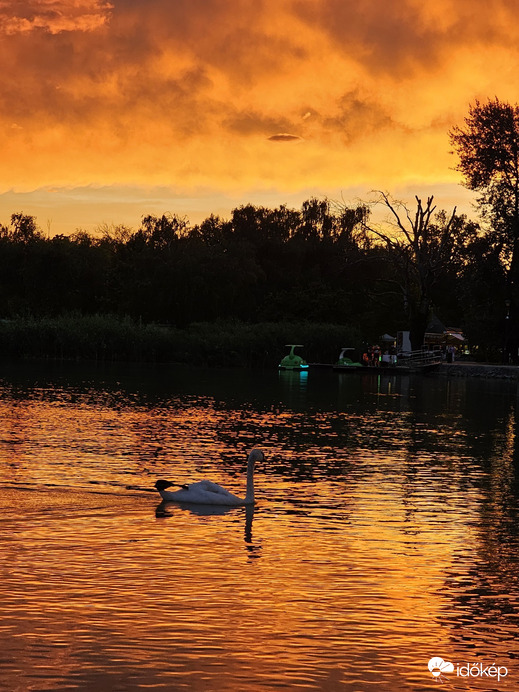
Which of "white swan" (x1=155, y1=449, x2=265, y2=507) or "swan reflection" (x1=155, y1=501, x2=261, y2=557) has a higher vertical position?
"white swan" (x1=155, y1=449, x2=265, y2=507)

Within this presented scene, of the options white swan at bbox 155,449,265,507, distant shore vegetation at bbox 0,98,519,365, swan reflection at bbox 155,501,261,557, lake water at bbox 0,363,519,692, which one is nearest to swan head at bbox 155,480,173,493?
white swan at bbox 155,449,265,507

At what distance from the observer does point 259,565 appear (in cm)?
1501

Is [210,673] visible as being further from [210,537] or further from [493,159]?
[493,159]

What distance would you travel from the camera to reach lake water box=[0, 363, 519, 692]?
1052cm

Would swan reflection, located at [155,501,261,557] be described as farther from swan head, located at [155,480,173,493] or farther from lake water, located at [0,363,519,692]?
swan head, located at [155,480,173,493]

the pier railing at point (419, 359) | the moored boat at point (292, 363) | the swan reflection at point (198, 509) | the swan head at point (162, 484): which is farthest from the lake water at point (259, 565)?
the pier railing at point (419, 359)

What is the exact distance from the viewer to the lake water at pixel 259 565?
10516 mm

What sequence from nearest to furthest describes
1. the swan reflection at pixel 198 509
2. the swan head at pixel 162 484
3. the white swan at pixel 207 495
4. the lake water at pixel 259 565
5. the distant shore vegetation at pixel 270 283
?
the lake water at pixel 259 565 → the swan reflection at pixel 198 509 → the swan head at pixel 162 484 → the white swan at pixel 207 495 → the distant shore vegetation at pixel 270 283

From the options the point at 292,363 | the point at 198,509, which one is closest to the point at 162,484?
the point at 198,509

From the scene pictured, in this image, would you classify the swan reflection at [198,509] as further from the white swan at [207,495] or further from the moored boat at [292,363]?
the moored boat at [292,363]

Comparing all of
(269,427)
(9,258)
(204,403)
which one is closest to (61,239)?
(9,258)

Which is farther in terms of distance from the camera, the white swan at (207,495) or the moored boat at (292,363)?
the moored boat at (292,363)

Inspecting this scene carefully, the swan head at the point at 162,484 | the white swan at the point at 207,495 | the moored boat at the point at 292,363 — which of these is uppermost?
the moored boat at the point at 292,363

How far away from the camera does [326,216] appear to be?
5536 inches
